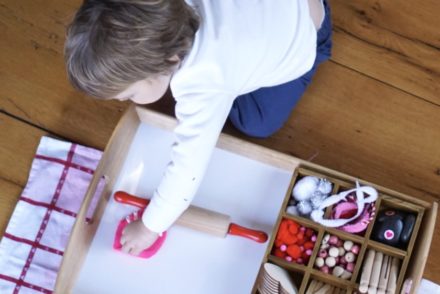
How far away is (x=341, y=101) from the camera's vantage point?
101cm

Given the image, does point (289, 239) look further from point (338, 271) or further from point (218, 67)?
point (218, 67)

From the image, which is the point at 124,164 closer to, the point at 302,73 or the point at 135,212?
the point at 135,212

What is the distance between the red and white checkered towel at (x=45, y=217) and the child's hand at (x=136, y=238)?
14 centimetres

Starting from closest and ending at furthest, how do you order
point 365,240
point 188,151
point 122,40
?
point 122,40, point 188,151, point 365,240

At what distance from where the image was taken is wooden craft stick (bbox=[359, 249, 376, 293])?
787 millimetres

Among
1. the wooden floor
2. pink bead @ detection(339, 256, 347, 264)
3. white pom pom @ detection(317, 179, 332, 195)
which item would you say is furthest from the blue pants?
pink bead @ detection(339, 256, 347, 264)

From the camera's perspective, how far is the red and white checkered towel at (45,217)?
2.98ft

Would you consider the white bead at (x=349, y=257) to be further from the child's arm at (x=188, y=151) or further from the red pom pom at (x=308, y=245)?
the child's arm at (x=188, y=151)

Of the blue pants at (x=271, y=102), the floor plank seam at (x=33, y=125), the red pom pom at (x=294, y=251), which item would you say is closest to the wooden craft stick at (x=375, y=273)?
the red pom pom at (x=294, y=251)

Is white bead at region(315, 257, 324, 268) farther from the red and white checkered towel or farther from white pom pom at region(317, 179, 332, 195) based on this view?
the red and white checkered towel

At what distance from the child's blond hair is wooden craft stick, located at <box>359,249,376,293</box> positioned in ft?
1.37

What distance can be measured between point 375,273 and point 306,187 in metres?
0.16

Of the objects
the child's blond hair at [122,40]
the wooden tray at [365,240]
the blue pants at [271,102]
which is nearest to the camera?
the child's blond hair at [122,40]

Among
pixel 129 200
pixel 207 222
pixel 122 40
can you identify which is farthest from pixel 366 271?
pixel 122 40
